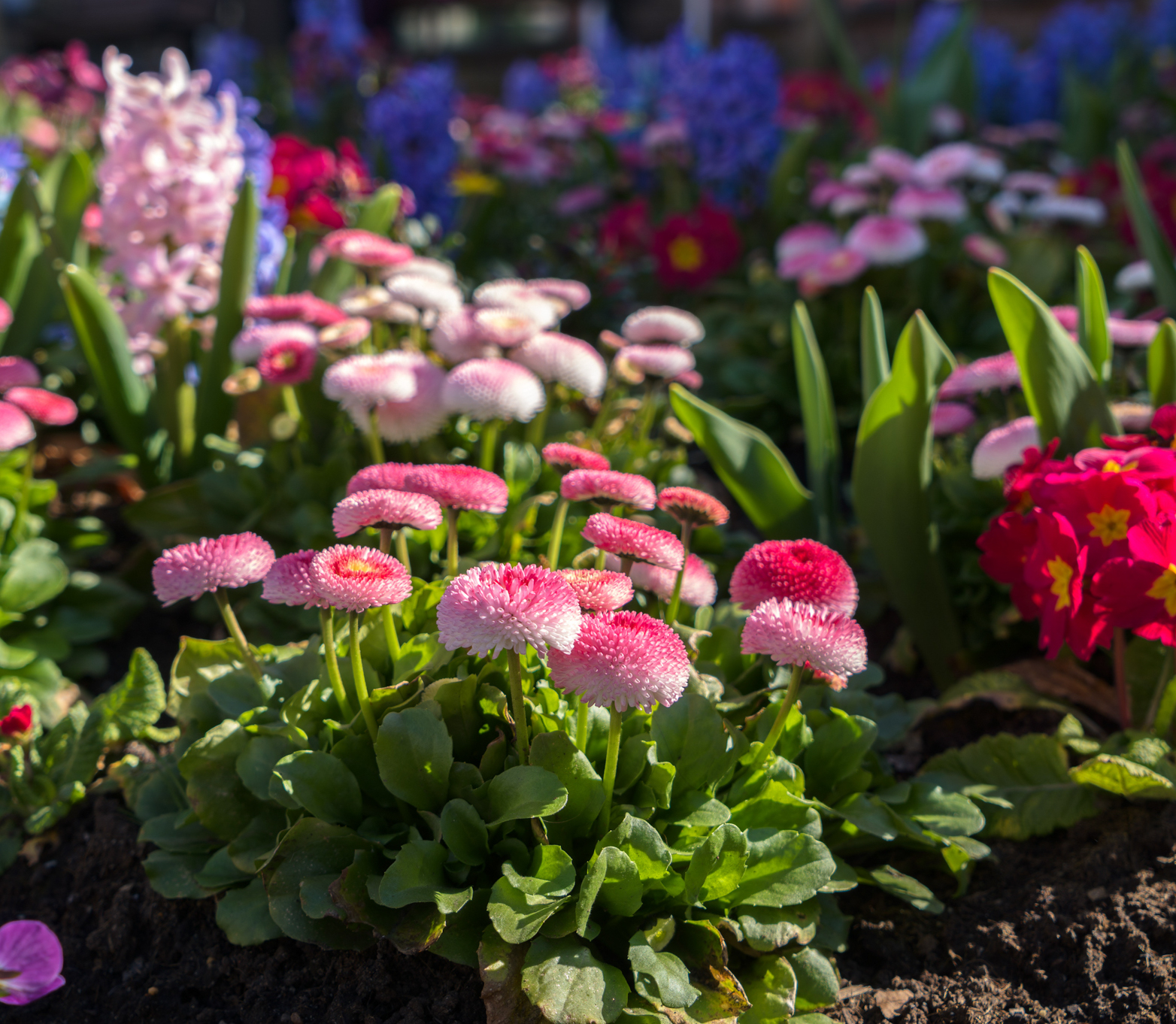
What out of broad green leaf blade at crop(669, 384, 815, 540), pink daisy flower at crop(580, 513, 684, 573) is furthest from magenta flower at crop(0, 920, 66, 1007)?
broad green leaf blade at crop(669, 384, 815, 540)

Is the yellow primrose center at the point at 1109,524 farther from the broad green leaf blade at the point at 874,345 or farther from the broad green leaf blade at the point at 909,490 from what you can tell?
the broad green leaf blade at the point at 874,345

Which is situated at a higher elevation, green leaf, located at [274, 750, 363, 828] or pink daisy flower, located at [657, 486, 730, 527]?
pink daisy flower, located at [657, 486, 730, 527]

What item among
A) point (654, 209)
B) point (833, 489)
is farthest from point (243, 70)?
point (833, 489)

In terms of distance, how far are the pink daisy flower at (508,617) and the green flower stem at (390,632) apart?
0.28m

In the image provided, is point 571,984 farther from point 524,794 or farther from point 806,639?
point 806,639

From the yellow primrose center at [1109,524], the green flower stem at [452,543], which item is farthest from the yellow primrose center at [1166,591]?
the green flower stem at [452,543]

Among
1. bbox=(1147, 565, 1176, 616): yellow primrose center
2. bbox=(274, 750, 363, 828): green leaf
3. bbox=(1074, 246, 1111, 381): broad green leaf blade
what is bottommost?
bbox=(274, 750, 363, 828): green leaf

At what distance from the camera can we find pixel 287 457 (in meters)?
1.94

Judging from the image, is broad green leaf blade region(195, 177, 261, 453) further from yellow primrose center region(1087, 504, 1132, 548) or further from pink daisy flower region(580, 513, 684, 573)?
yellow primrose center region(1087, 504, 1132, 548)

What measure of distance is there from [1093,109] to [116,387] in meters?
4.02

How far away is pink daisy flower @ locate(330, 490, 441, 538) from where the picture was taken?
1057mm

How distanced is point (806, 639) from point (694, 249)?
2.55 meters

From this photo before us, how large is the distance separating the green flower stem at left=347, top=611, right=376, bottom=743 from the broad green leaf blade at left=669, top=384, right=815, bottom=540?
28.7 inches

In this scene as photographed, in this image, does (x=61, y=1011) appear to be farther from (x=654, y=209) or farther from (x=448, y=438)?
(x=654, y=209)
